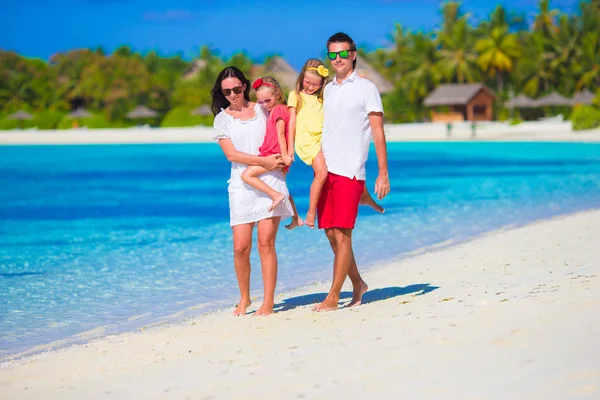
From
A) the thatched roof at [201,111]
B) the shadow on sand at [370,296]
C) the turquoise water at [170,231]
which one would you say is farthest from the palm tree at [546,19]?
the shadow on sand at [370,296]

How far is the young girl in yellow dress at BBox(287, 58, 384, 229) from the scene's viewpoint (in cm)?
521

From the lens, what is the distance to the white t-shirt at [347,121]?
5.21m

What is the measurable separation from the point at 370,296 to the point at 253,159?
1817 mm

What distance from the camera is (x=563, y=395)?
10.3 ft

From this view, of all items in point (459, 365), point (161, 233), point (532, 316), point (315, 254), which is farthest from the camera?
point (161, 233)

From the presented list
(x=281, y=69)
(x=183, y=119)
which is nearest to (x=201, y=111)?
(x=183, y=119)

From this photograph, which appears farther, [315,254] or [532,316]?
[315,254]

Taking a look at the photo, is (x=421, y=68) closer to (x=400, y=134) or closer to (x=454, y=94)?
(x=454, y=94)

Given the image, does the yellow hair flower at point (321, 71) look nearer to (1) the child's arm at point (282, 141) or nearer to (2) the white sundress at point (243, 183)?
(1) the child's arm at point (282, 141)

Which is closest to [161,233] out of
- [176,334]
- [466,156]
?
[176,334]

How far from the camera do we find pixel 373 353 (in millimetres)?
4051

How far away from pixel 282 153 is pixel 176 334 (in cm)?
Answer: 136

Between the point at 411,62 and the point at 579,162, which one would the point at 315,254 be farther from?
the point at 411,62

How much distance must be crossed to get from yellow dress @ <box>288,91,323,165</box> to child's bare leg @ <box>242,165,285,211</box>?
285mm
